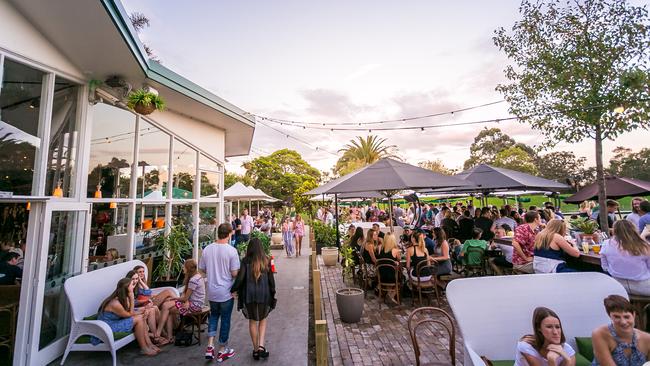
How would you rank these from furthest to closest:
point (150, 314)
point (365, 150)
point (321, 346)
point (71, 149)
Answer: point (365, 150) → point (71, 149) → point (150, 314) → point (321, 346)

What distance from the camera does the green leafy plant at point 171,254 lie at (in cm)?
586

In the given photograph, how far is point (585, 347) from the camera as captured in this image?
2.71 metres

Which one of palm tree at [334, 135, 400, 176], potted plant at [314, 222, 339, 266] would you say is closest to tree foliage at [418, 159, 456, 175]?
palm tree at [334, 135, 400, 176]

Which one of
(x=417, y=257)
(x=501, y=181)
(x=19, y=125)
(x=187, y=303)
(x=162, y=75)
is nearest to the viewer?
(x=19, y=125)

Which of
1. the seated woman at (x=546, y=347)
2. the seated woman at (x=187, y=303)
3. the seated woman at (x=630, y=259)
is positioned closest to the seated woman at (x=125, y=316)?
the seated woman at (x=187, y=303)

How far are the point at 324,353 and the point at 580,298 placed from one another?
2816 mm

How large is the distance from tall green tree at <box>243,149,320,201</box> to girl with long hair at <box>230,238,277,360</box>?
29.8 metres

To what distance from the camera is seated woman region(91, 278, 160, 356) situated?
3.53 m

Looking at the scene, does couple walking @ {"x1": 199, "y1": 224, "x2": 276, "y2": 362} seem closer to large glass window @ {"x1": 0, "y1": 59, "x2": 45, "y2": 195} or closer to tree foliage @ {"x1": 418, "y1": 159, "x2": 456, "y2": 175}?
large glass window @ {"x1": 0, "y1": 59, "x2": 45, "y2": 195}

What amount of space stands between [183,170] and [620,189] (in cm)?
1239

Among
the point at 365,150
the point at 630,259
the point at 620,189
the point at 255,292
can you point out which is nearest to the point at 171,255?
the point at 255,292

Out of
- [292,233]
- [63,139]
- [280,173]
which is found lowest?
[292,233]

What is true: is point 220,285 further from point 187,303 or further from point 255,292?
point 187,303

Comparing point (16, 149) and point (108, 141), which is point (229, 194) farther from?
point (16, 149)
